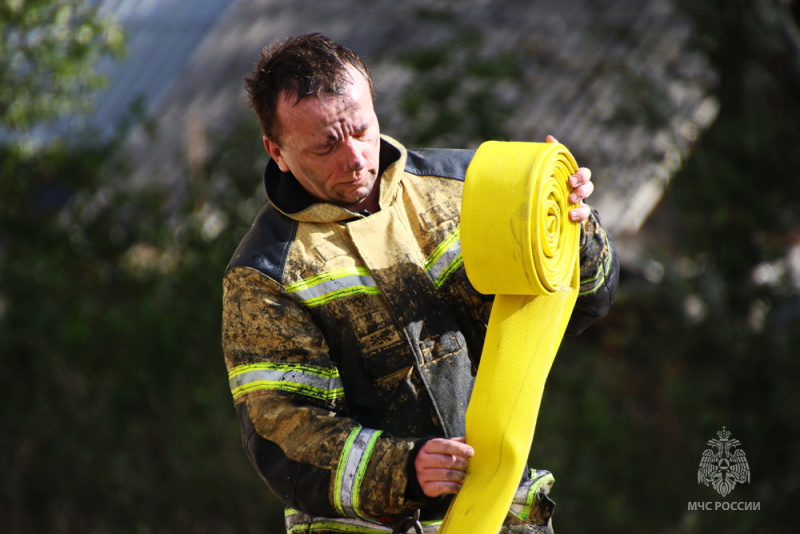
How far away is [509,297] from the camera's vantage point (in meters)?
2.05

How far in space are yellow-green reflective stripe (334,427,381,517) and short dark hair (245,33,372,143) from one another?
75 centimetres

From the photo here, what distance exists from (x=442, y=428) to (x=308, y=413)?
337 millimetres

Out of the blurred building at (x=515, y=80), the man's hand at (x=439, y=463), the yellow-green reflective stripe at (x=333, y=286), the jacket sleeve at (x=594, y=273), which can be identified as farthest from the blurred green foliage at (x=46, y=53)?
the man's hand at (x=439, y=463)

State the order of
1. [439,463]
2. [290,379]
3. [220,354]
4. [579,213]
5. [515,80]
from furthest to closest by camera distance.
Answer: [515,80]
[220,354]
[579,213]
[290,379]
[439,463]

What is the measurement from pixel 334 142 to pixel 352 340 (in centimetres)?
47

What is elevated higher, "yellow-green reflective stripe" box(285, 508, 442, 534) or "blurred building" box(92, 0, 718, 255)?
"blurred building" box(92, 0, 718, 255)

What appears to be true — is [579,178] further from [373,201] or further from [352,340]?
[352,340]

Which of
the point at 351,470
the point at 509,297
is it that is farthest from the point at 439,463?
the point at 509,297

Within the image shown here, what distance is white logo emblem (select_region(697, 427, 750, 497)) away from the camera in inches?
195

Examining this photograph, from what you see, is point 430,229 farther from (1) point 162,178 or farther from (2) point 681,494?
(1) point 162,178

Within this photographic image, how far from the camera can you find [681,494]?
495 centimetres

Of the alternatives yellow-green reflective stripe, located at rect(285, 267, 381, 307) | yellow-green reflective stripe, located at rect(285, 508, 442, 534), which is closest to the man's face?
yellow-green reflective stripe, located at rect(285, 267, 381, 307)

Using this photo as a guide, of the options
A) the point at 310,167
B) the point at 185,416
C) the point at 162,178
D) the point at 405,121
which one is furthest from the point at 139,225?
the point at 310,167

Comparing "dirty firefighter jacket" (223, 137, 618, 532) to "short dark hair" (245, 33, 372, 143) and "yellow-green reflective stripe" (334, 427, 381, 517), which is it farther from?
"short dark hair" (245, 33, 372, 143)
